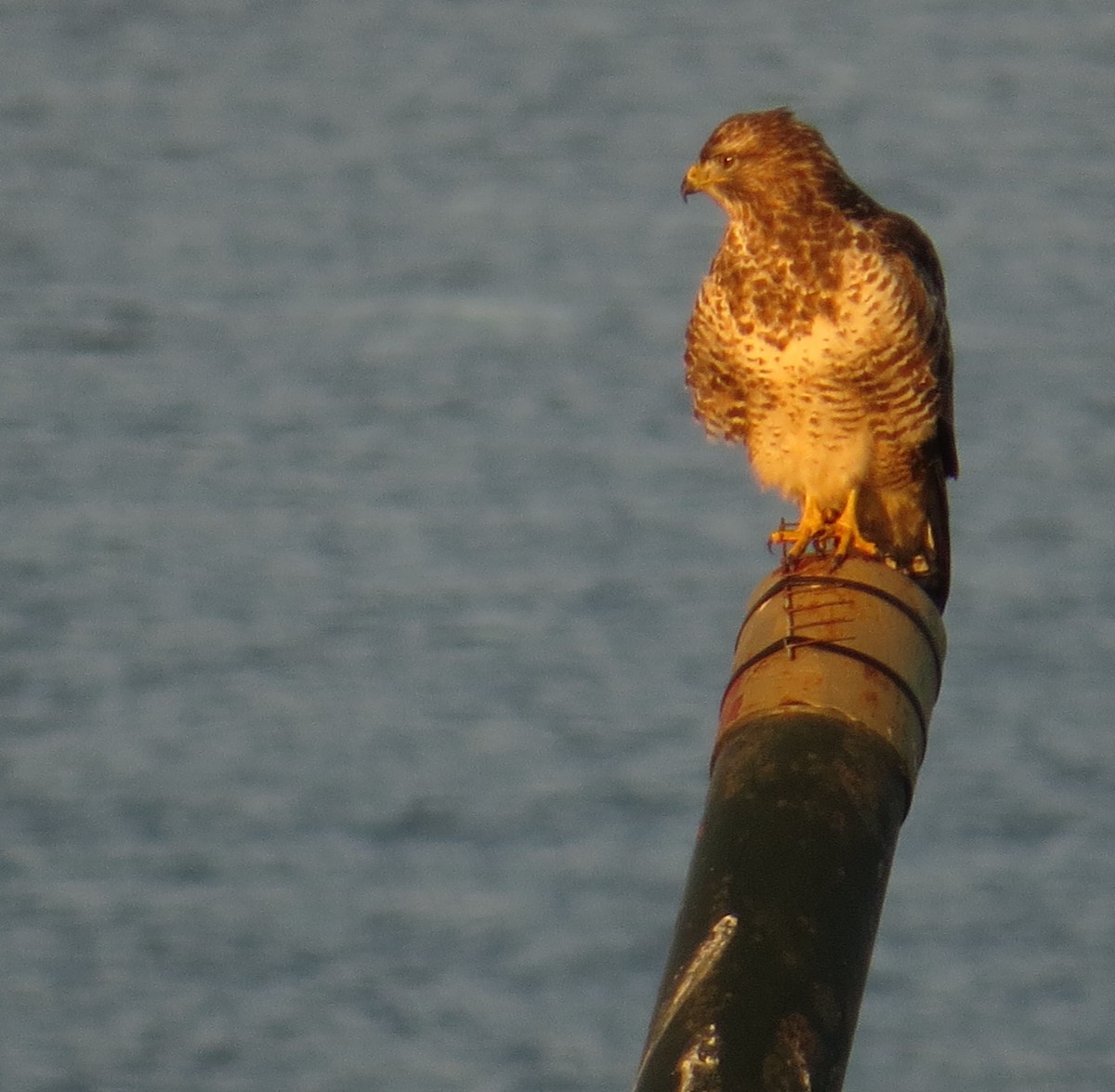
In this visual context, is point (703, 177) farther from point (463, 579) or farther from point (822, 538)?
point (463, 579)

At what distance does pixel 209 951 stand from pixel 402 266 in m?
5.72

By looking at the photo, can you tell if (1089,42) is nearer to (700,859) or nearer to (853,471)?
(853,471)

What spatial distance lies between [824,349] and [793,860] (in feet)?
7.79

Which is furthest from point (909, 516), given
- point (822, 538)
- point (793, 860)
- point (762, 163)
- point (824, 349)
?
point (793, 860)

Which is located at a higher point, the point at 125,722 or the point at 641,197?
the point at 641,197

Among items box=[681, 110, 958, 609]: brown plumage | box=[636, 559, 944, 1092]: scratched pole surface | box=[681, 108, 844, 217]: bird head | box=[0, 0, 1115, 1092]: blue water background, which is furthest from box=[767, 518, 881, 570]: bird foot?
box=[0, 0, 1115, 1092]: blue water background

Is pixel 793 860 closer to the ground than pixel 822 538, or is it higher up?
closer to the ground

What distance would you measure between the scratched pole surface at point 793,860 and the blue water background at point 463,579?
246 inches

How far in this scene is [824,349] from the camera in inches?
195

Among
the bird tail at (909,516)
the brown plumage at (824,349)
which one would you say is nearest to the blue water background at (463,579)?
the bird tail at (909,516)

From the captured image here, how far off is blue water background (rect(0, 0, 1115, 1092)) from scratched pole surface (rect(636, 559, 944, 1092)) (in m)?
6.24

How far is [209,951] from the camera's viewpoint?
9.66m

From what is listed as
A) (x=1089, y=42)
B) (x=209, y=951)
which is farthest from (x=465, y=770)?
(x=1089, y=42)

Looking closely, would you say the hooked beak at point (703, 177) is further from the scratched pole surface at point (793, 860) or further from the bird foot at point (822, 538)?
the scratched pole surface at point (793, 860)
